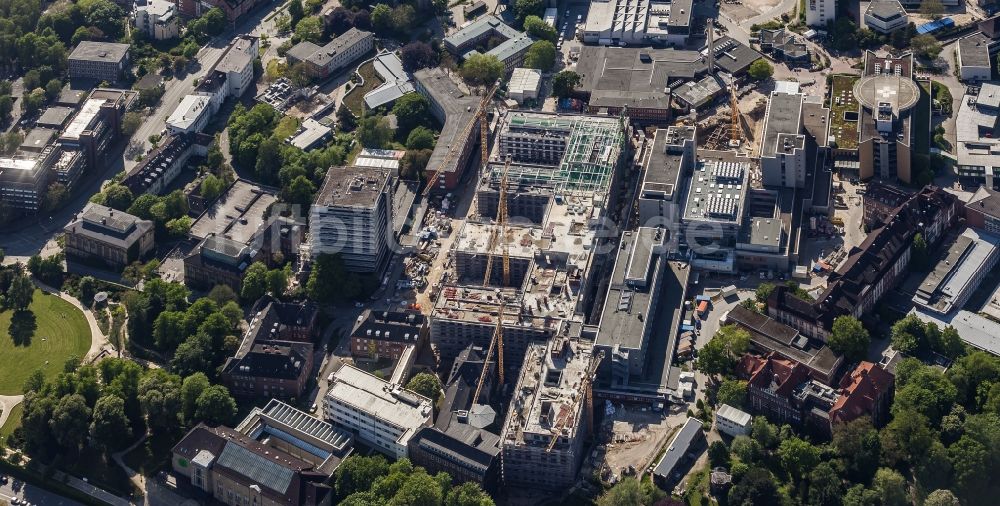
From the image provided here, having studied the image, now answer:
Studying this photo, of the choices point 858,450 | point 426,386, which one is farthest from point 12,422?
point 858,450

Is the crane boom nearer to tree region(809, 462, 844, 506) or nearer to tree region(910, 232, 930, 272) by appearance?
tree region(809, 462, 844, 506)

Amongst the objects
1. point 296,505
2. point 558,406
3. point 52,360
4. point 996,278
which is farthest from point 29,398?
point 996,278

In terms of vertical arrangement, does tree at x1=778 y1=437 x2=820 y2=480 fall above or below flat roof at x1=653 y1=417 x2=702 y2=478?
above

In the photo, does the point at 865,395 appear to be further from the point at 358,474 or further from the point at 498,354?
the point at 358,474

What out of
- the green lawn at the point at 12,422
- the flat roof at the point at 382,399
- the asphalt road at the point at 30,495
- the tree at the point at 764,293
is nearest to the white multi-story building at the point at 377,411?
the flat roof at the point at 382,399

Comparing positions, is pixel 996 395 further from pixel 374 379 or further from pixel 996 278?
pixel 374 379

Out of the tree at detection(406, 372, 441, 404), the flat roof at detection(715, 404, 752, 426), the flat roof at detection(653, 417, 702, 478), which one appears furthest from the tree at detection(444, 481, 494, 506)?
the flat roof at detection(715, 404, 752, 426)
